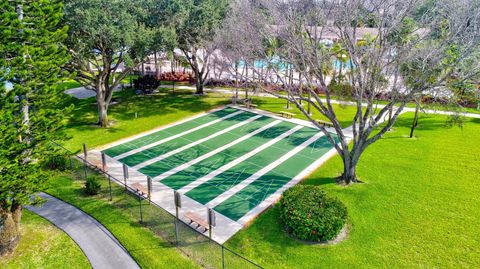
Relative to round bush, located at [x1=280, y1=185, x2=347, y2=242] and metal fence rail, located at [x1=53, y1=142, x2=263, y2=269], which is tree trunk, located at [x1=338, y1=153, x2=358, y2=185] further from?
metal fence rail, located at [x1=53, y1=142, x2=263, y2=269]

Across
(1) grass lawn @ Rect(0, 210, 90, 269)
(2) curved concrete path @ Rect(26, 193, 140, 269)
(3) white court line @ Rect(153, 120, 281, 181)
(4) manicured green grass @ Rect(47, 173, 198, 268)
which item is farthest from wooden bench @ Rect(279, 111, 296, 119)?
(1) grass lawn @ Rect(0, 210, 90, 269)

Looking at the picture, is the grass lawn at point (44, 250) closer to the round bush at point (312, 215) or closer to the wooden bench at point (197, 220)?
the wooden bench at point (197, 220)

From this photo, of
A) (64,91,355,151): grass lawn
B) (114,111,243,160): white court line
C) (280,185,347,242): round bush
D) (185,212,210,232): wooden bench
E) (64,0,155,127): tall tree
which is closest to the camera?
(280,185,347,242): round bush

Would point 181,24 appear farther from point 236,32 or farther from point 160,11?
point 236,32

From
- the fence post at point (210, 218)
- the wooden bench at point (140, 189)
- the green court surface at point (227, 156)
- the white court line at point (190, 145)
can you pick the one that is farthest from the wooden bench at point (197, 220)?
the white court line at point (190, 145)

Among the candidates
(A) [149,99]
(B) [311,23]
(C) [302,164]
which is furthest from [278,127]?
(A) [149,99]
